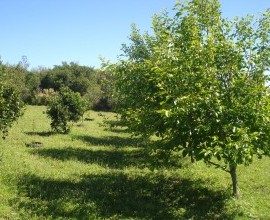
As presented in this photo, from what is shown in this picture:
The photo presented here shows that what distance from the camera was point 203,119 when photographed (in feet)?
39.3

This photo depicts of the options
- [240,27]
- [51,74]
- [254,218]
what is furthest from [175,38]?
[51,74]

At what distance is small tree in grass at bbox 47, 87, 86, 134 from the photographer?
3244 cm

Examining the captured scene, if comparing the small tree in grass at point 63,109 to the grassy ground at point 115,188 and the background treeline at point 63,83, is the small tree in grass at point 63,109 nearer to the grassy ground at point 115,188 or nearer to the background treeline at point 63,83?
the grassy ground at point 115,188

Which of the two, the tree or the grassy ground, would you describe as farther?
the tree

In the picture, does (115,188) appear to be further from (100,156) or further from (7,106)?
(7,106)

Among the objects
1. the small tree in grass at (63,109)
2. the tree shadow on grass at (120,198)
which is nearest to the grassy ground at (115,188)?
the tree shadow on grass at (120,198)

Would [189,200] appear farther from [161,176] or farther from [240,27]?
[240,27]

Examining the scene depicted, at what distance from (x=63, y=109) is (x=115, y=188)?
725 inches

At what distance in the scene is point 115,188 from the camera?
15.5 m

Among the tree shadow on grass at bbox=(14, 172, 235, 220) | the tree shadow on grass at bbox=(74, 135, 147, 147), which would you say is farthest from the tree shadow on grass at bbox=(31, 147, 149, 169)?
the tree shadow on grass at bbox=(14, 172, 235, 220)

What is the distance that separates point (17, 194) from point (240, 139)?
350 inches

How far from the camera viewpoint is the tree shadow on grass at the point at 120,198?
1220 centimetres

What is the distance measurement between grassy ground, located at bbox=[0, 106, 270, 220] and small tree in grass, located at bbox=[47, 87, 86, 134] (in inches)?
349

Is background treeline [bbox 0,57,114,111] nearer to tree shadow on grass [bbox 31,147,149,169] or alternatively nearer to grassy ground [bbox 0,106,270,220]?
tree shadow on grass [bbox 31,147,149,169]
